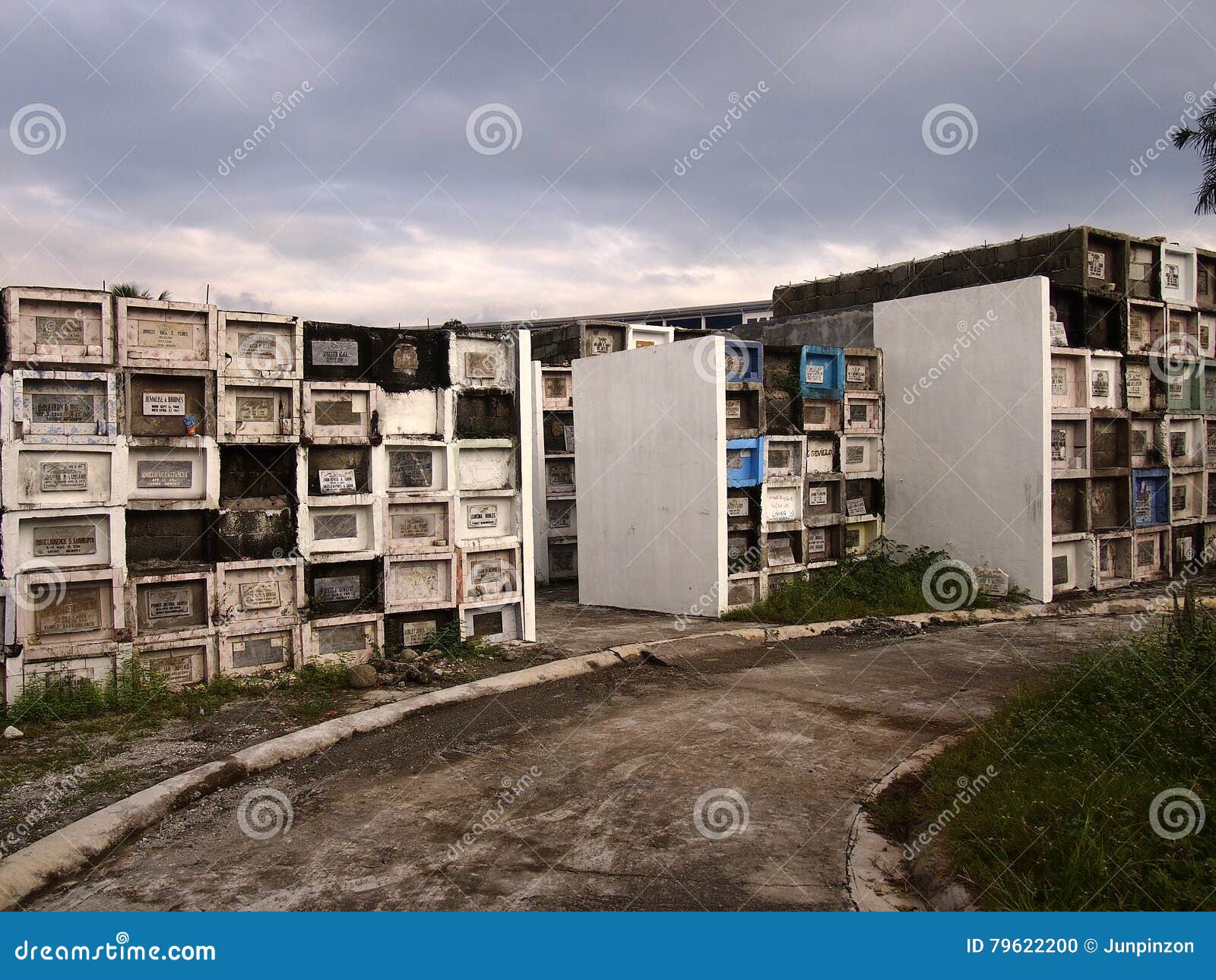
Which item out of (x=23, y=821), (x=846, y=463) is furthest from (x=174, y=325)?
(x=846, y=463)

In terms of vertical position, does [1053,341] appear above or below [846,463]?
above

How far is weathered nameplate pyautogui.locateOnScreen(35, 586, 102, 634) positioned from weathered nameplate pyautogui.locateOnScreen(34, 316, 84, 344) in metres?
1.85

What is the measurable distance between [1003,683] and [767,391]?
491 centimetres

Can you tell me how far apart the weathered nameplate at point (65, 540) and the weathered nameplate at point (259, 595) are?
3.72ft

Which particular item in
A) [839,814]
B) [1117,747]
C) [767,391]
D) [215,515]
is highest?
[767,391]

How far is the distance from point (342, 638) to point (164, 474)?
198cm

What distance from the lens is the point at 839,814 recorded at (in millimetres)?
4887

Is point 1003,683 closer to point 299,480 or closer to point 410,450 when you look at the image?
point 410,450

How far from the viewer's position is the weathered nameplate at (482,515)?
8750 millimetres

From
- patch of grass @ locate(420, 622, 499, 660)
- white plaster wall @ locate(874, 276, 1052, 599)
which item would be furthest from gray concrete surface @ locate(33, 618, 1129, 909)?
white plaster wall @ locate(874, 276, 1052, 599)

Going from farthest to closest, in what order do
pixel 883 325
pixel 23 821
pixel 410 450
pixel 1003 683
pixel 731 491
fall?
pixel 883 325 → pixel 731 491 → pixel 410 450 → pixel 1003 683 → pixel 23 821

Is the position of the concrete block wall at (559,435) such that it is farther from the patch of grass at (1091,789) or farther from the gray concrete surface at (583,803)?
the patch of grass at (1091,789)

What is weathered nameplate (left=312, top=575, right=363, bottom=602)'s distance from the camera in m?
7.95

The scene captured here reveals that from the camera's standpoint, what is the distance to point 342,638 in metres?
7.98
